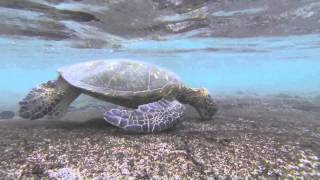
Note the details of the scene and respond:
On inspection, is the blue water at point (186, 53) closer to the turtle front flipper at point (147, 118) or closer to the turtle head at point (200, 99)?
the turtle head at point (200, 99)

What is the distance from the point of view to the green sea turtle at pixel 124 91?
14.7 ft

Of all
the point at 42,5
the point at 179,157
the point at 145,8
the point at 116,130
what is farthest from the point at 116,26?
the point at 179,157

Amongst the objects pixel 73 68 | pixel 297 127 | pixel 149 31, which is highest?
pixel 149 31

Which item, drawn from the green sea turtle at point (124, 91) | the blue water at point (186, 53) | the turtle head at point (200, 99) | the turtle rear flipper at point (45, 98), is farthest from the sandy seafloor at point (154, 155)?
the blue water at point (186, 53)

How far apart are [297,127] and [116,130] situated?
3.44m

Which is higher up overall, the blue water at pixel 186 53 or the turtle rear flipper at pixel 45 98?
the blue water at pixel 186 53

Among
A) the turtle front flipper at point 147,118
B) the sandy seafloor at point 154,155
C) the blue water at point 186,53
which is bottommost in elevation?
the sandy seafloor at point 154,155

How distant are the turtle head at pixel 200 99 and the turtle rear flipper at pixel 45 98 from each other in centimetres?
219

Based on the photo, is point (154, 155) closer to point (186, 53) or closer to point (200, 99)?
point (200, 99)

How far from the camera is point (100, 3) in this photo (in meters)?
10.9

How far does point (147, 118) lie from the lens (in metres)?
4.24

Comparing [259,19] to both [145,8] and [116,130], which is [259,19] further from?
[116,130]

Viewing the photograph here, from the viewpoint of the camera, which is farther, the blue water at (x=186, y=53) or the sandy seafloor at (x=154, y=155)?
the blue water at (x=186, y=53)

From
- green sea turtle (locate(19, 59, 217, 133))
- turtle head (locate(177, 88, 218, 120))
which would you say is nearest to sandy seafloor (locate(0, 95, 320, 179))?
green sea turtle (locate(19, 59, 217, 133))
